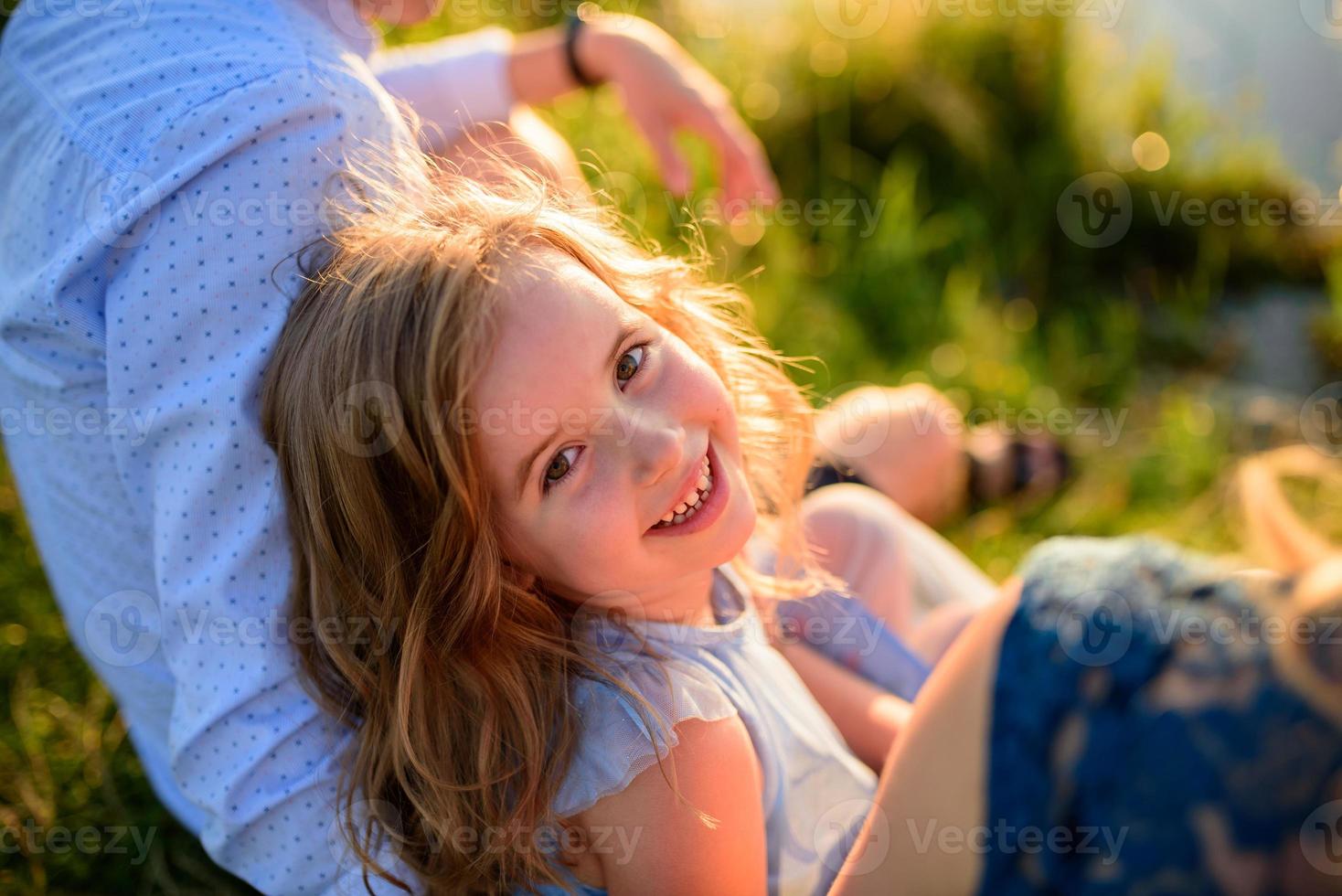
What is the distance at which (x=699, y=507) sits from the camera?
1.43m

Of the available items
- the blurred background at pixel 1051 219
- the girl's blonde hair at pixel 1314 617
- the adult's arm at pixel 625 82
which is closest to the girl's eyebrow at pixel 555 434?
the girl's blonde hair at pixel 1314 617

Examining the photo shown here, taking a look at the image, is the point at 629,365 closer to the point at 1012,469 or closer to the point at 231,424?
the point at 231,424

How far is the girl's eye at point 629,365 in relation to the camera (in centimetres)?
139

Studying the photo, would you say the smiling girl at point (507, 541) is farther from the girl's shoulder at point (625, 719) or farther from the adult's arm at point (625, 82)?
the adult's arm at point (625, 82)

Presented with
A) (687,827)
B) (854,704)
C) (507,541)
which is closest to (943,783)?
(687,827)

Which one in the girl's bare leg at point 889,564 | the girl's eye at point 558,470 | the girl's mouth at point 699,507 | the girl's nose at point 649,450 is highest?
the girl's nose at point 649,450

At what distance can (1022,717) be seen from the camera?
105 cm

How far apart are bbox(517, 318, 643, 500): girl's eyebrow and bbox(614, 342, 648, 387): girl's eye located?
0.07ft

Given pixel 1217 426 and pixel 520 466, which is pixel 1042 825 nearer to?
pixel 520 466

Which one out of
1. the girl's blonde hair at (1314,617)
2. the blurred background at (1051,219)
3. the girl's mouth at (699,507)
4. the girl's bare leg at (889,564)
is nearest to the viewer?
the girl's blonde hair at (1314,617)

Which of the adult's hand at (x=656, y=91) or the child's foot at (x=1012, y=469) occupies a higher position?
the adult's hand at (x=656, y=91)

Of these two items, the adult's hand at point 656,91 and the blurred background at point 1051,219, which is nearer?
the adult's hand at point 656,91

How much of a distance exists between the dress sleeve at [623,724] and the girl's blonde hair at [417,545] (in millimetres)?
24

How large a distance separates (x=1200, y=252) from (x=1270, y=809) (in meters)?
3.49
